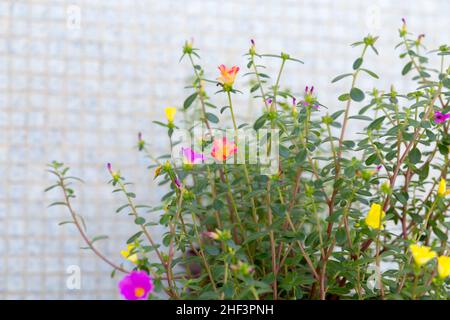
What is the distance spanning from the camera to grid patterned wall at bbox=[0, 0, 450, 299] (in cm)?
148

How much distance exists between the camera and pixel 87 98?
1500 mm

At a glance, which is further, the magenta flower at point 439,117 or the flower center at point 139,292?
the magenta flower at point 439,117

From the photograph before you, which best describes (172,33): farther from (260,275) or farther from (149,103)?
(260,275)

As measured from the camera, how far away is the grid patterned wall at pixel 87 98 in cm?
148

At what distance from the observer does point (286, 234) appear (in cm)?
102

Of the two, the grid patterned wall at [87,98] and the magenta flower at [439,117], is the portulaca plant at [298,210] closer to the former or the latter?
the magenta flower at [439,117]

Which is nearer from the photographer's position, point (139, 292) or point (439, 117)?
point (139, 292)

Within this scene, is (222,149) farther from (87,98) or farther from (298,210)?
(87,98)

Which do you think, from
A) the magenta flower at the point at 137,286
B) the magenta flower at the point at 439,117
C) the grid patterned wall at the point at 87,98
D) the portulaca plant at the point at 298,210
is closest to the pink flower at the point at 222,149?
the portulaca plant at the point at 298,210

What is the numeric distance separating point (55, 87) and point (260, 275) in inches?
27.1

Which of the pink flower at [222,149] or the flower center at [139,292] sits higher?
the pink flower at [222,149]

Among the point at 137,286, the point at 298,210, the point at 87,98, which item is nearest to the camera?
the point at 137,286

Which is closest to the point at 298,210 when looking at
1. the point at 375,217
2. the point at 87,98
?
the point at 375,217
